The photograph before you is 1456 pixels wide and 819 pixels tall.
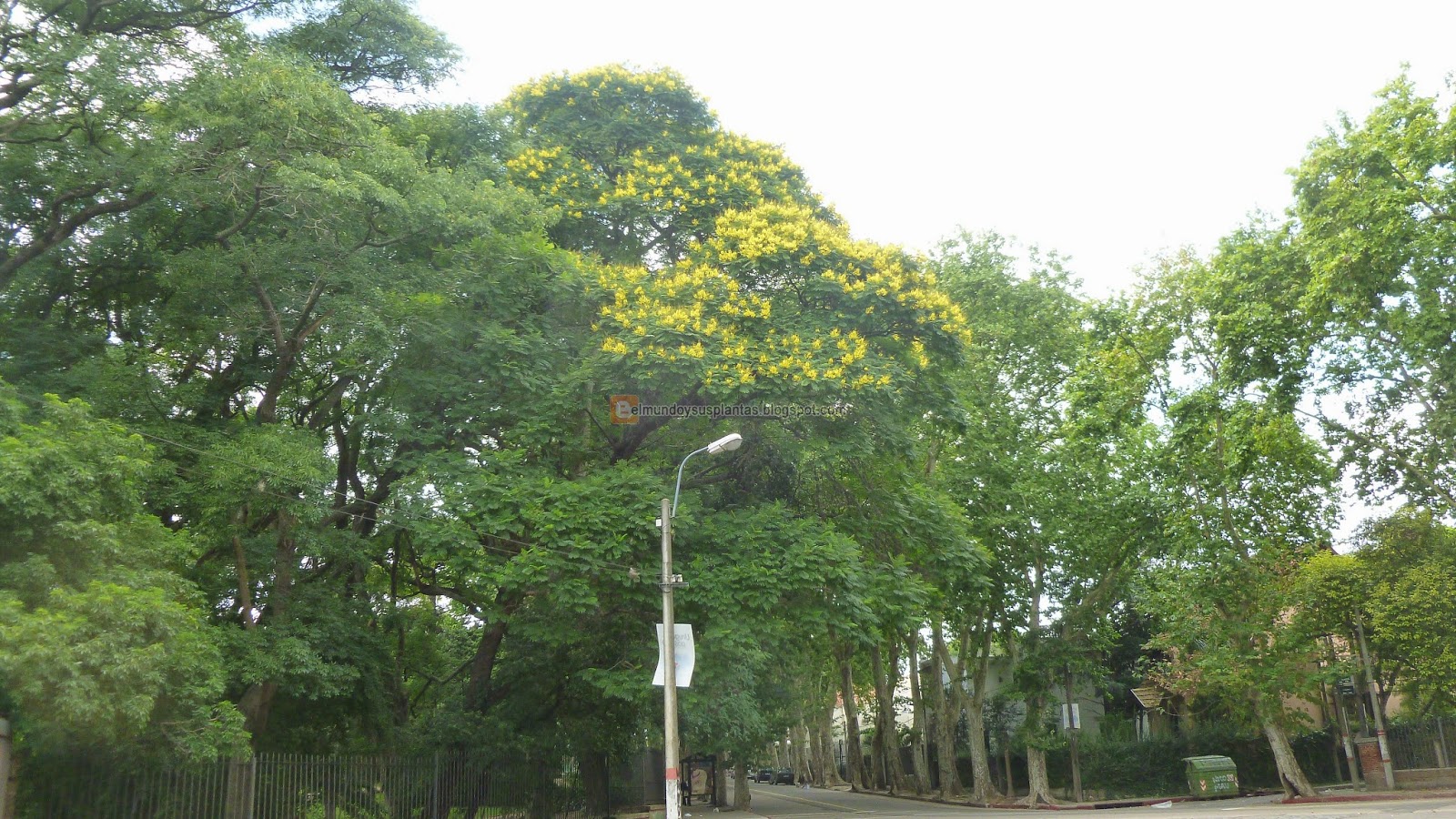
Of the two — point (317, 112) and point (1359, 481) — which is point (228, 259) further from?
point (1359, 481)

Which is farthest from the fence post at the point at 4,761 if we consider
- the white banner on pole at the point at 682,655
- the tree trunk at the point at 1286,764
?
the tree trunk at the point at 1286,764

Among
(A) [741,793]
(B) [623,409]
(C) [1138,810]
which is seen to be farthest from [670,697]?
(A) [741,793]

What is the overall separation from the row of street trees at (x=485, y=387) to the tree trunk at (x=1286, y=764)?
119 cm

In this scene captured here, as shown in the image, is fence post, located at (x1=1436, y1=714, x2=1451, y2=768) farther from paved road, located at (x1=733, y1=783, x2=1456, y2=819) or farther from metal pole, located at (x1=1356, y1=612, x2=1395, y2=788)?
paved road, located at (x1=733, y1=783, x2=1456, y2=819)

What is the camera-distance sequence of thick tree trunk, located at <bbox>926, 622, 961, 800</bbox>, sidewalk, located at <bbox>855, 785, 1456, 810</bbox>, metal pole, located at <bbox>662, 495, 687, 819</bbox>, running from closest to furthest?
1. metal pole, located at <bbox>662, 495, 687, 819</bbox>
2. sidewalk, located at <bbox>855, 785, 1456, 810</bbox>
3. thick tree trunk, located at <bbox>926, 622, 961, 800</bbox>

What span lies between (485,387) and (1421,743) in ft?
89.6

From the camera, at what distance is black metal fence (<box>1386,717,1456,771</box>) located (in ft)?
93.7

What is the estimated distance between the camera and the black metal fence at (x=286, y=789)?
13070 millimetres

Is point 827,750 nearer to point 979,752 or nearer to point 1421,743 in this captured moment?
point 979,752

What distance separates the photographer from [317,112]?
582 inches

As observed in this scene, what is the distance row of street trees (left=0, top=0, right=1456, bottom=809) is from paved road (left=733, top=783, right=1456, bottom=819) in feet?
11.6

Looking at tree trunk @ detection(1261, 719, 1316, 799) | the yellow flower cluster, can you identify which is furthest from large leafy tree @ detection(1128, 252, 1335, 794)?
the yellow flower cluster

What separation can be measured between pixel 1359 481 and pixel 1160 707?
76.9 ft

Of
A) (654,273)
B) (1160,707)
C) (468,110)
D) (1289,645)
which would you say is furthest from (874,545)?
(1160,707)
